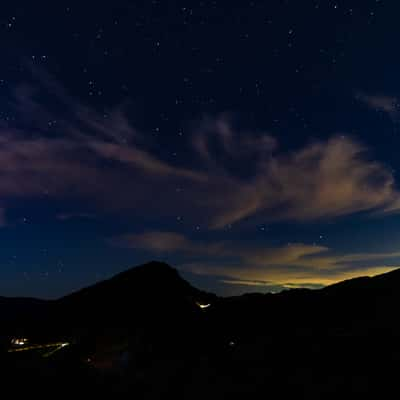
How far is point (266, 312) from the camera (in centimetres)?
4634

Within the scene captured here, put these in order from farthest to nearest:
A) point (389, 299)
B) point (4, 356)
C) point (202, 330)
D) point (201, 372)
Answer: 1. point (202, 330)
2. point (389, 299)
3. point (201, 372)
4. point (4, 356)

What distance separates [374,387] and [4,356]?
14.4 meters

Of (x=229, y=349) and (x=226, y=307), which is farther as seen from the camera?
(x=226, y=307)

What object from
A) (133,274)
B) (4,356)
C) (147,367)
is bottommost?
(147,367)

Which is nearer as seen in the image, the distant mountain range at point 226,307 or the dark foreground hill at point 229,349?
the dark foreground hill at point 229,349

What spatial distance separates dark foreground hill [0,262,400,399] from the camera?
16547 millimetres

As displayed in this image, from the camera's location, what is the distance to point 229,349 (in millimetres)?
30734

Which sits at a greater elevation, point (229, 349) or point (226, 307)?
point (226, 307)

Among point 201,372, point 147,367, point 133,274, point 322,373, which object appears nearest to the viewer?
point 322,373

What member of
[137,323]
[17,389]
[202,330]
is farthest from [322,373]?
[137,323]

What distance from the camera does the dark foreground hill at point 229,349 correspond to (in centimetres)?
1655

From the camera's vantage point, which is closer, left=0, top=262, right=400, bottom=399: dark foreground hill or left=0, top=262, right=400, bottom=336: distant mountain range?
left=0, top=262, right=400, bottom=399: dark foreground hill

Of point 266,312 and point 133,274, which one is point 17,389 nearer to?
point 266,312

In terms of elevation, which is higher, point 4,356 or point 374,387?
point 4,356
